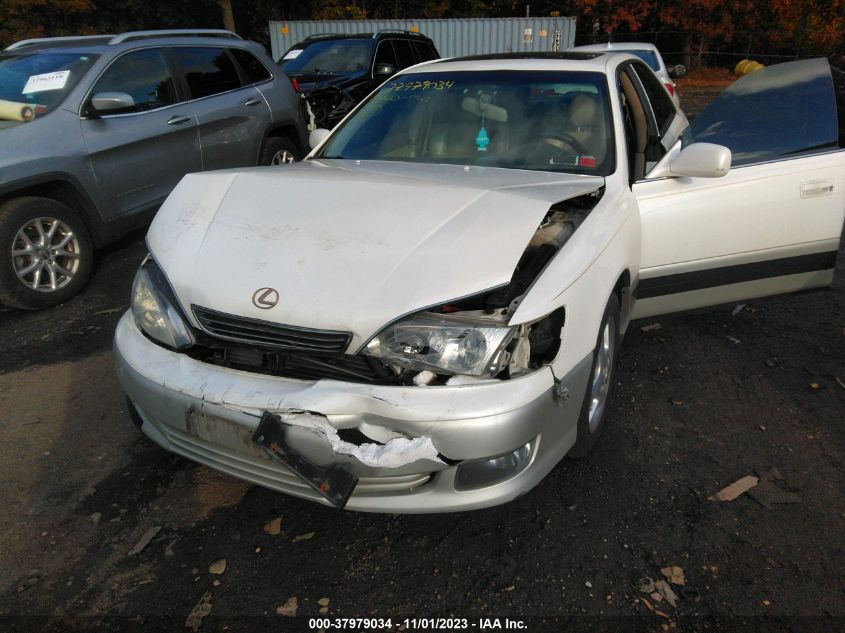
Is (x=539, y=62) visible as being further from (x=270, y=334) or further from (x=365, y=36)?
(x=365, y=36)

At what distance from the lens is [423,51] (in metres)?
11.0

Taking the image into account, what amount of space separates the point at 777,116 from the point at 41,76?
513cm

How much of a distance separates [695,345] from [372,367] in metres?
2.60

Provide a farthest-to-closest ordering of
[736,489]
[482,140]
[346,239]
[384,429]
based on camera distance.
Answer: [482,140], [736,489], [346,239], [384,429]

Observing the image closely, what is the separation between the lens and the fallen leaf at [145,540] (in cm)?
238

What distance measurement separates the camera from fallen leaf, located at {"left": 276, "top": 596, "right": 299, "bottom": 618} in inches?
83.6

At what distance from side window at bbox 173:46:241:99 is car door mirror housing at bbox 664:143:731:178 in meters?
4.34

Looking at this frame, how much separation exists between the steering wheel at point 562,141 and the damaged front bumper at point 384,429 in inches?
53.6

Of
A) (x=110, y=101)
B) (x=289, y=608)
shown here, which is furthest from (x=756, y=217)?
(x=110, y=101)

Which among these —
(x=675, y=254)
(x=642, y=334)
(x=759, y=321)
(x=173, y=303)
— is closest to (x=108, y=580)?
(x=173, y=303)

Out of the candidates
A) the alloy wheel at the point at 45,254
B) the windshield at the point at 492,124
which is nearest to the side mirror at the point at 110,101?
the alloy wheel at the point at 45,254

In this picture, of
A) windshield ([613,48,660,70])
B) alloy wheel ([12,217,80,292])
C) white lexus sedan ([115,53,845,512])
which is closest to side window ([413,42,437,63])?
windshield ([613,48,660,70])

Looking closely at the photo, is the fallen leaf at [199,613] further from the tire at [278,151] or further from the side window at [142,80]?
the tire at [278,151]

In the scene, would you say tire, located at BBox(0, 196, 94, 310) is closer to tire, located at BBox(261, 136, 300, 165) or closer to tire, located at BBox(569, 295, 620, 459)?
tire, located at BBox(261, 136, 300, 165)
